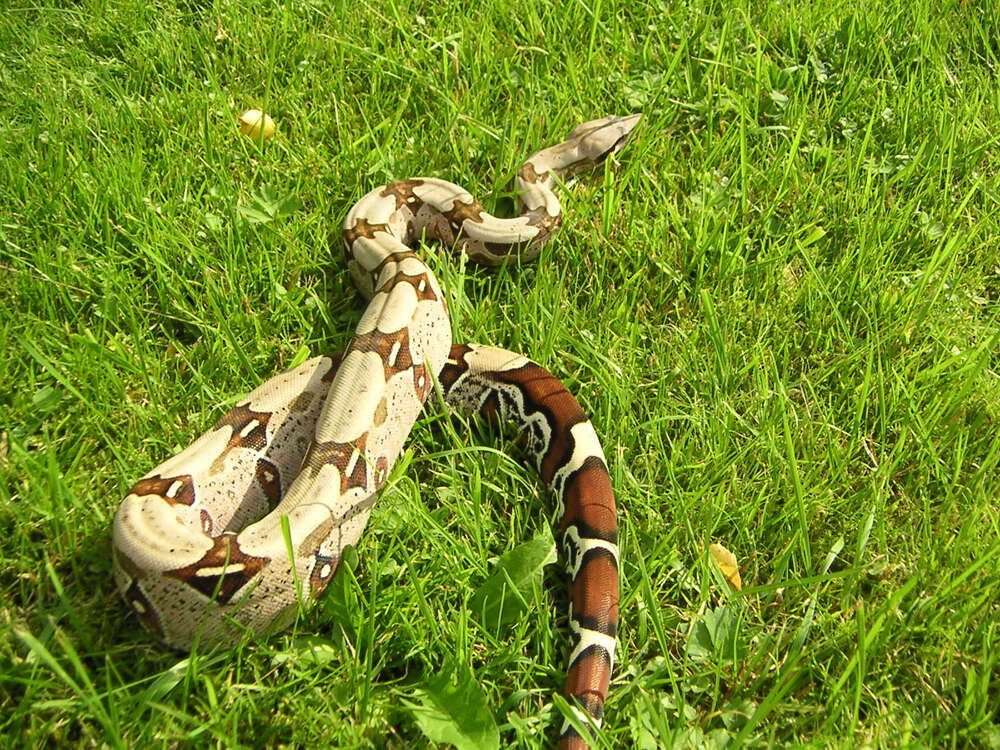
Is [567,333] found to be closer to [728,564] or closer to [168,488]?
[728,564]

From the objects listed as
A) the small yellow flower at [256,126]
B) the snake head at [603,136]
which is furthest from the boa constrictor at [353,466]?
the small yellow flower at [256,126]

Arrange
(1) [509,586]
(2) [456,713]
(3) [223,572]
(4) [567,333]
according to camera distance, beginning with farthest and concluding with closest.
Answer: (4) [567,333]
(1) [509,586]
(3) [223,572]
(2) [456,713]

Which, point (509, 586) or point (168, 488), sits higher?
point (168, 488)

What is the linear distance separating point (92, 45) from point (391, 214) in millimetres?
2920

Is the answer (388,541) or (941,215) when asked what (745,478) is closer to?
(388,541)

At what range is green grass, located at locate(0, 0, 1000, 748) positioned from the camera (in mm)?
3357

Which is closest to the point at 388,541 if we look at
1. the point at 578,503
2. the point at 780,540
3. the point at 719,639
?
the point at 578,503

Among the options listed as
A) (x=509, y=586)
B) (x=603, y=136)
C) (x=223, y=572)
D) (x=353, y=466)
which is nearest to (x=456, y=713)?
(x=509, y=586)

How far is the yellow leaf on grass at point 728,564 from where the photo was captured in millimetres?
3748

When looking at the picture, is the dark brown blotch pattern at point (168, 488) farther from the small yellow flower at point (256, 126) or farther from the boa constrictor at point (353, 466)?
the small yellow flower at point (256, 126)

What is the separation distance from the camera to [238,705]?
3193mm

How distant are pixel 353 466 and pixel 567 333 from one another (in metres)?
1.52

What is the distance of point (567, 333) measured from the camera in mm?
4703

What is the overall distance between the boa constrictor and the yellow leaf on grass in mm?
471
